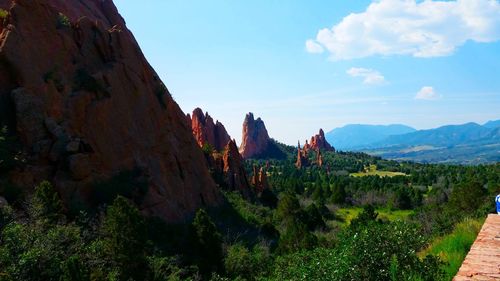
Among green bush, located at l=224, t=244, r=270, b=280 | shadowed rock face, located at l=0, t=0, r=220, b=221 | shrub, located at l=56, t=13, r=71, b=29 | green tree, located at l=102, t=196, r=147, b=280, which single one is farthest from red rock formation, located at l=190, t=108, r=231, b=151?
green tree, located at l=102, t=196, r=147, b=280

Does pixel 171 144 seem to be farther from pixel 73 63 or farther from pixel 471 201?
pixel 471 201

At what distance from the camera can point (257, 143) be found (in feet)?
609

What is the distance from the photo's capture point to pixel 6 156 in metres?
26.0

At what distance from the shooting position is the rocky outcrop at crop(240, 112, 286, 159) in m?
184

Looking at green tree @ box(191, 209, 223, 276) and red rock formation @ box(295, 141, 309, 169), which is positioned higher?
red rock formation @ box(295, 141, 309, 169)

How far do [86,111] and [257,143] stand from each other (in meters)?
152

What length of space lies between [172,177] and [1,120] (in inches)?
663

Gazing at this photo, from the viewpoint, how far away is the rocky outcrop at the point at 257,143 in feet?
604

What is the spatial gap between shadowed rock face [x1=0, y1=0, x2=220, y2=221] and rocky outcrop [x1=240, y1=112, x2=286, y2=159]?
5342 inches

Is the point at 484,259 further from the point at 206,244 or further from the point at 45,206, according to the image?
the point at 206,244

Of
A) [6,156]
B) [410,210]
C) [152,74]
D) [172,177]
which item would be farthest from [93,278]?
[410,210]

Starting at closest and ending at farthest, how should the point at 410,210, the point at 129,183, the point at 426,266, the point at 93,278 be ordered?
the point at 426,266 < the point at 93,278 < the point at 129,183 < the point at 410,210

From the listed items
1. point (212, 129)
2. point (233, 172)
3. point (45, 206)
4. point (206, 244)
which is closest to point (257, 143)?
point (212, 129)

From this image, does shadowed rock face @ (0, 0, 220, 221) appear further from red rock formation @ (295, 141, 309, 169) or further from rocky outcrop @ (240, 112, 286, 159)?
rocky outcrop @ (240, 112, 286, 159)
